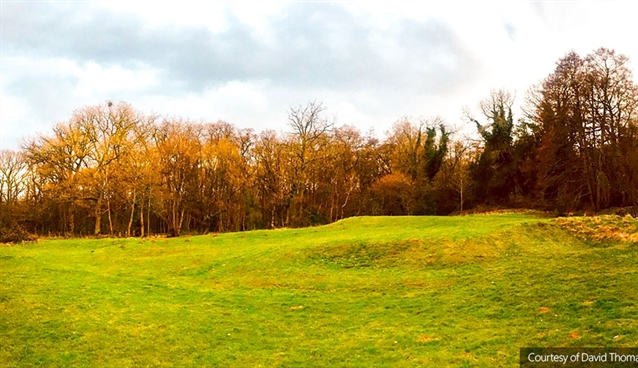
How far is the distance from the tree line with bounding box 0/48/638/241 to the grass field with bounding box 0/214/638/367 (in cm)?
2316

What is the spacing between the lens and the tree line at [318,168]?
151 feet

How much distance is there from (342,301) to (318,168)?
168 feet

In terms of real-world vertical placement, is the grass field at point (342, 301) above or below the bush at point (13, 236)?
below

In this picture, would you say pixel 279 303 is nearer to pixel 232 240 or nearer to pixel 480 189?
pixel 232 240

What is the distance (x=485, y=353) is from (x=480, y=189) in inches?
2192

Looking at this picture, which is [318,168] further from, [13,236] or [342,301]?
[342,301]

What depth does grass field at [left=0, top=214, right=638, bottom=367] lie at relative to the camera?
1264 cm

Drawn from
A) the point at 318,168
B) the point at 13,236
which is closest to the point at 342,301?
the point at 13,236

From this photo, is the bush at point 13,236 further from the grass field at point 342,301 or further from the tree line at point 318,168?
the grass field at point 342,301

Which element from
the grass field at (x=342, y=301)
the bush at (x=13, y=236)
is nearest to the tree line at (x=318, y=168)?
the bush at (x=13, y=236)

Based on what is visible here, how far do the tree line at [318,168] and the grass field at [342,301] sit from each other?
2316cm

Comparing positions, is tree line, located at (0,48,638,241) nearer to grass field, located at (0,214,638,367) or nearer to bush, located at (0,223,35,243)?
bush, located at (0,223,35,243)

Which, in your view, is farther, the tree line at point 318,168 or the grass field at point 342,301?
the tree line at point 318,168

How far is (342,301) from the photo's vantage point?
1822 cm
